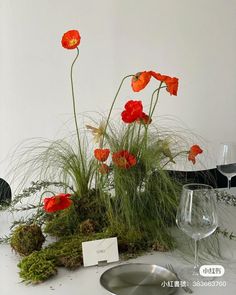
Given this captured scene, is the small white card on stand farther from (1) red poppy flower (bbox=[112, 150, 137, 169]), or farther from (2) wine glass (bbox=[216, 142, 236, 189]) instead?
(2) wine glass (bbox=[216, 142, 236, 189])

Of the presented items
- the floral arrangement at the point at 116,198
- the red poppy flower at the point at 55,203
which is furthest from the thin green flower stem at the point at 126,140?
the red poppy flower at the point at 55,203

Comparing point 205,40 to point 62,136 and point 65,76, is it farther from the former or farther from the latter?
point 62,136

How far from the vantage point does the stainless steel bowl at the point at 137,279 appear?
0.86m

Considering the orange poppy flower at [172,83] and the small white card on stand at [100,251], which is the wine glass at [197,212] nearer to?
the small white card on stand at [100,251]

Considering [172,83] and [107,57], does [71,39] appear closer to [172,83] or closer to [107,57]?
[172,83]

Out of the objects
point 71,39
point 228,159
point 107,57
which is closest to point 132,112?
point 71,39

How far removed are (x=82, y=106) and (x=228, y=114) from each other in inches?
34.1

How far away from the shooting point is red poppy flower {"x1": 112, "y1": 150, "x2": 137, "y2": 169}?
1045mm

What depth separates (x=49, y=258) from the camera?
3.16 feet

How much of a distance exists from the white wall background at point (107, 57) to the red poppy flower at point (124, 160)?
0.98m

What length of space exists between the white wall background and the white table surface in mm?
1010

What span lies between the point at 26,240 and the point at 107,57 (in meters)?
1.24

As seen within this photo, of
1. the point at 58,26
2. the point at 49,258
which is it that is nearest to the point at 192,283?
the point at 49,258

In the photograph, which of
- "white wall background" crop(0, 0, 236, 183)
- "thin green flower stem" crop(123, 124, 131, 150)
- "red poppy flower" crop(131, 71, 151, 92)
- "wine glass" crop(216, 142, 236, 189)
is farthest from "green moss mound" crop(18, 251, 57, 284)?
"white wall background" crop(0, 0, 236, 183)
